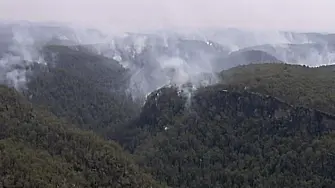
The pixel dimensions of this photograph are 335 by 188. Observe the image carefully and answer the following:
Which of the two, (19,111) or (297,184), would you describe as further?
(19,111)

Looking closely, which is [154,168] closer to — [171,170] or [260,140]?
[171,170]

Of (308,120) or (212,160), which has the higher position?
(308,120)

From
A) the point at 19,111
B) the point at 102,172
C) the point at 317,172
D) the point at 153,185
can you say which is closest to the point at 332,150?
the point at 317,172

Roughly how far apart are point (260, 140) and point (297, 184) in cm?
3151

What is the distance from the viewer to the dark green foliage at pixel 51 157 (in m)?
139

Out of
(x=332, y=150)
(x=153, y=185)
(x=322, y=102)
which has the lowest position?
(x=153, y=185)

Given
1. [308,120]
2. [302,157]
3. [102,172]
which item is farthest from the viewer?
[308,120]

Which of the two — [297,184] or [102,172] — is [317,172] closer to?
[297,184]

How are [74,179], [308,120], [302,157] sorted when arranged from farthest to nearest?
[308,120]
[302,157]
[74,179]

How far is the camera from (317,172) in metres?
170

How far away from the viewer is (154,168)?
7653 inches

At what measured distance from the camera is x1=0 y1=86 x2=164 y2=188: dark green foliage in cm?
13888

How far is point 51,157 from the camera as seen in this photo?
156375 millimetres

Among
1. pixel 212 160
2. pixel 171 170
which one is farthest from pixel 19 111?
pixel 212 160
